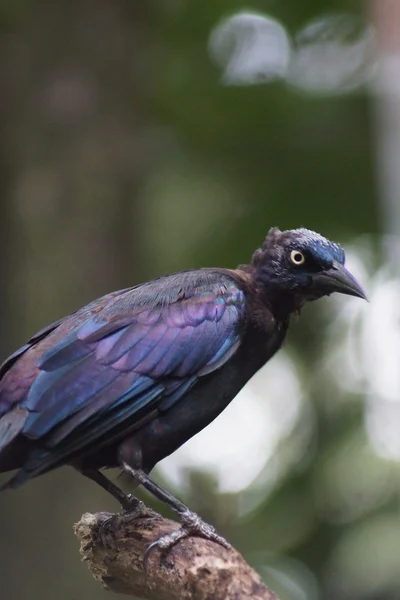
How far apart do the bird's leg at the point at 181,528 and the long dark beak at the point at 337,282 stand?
1.36 metres

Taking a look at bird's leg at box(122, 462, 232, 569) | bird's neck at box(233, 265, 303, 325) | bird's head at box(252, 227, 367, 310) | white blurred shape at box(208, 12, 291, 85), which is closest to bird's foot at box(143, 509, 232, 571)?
bird's leg at box(122, 462, 232, 569)

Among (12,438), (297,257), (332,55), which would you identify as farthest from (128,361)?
(332,55)

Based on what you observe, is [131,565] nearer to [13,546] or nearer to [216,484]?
[13,546]

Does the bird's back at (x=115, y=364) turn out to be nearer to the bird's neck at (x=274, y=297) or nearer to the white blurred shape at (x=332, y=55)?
the bird's neck at (x=274, y=297)

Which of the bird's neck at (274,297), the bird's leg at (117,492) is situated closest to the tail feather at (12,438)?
the bird's leg at (117,492)

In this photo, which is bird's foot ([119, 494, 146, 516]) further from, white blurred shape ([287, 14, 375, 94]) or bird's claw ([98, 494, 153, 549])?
white blurred shape ([287, 14, 375, 94])

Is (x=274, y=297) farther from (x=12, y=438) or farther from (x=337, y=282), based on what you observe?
(x=12, y=438)

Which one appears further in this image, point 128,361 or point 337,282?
point 337,282

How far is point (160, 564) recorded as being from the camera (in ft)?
13.9

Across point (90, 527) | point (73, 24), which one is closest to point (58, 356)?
point (90, 527)

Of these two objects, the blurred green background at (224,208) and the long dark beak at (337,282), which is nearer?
the long dark beak at (337,282)

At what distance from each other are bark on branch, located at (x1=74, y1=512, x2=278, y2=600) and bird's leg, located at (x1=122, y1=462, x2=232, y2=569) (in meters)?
0.03

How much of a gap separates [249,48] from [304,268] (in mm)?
4807

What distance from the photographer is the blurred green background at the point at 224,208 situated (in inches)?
290
